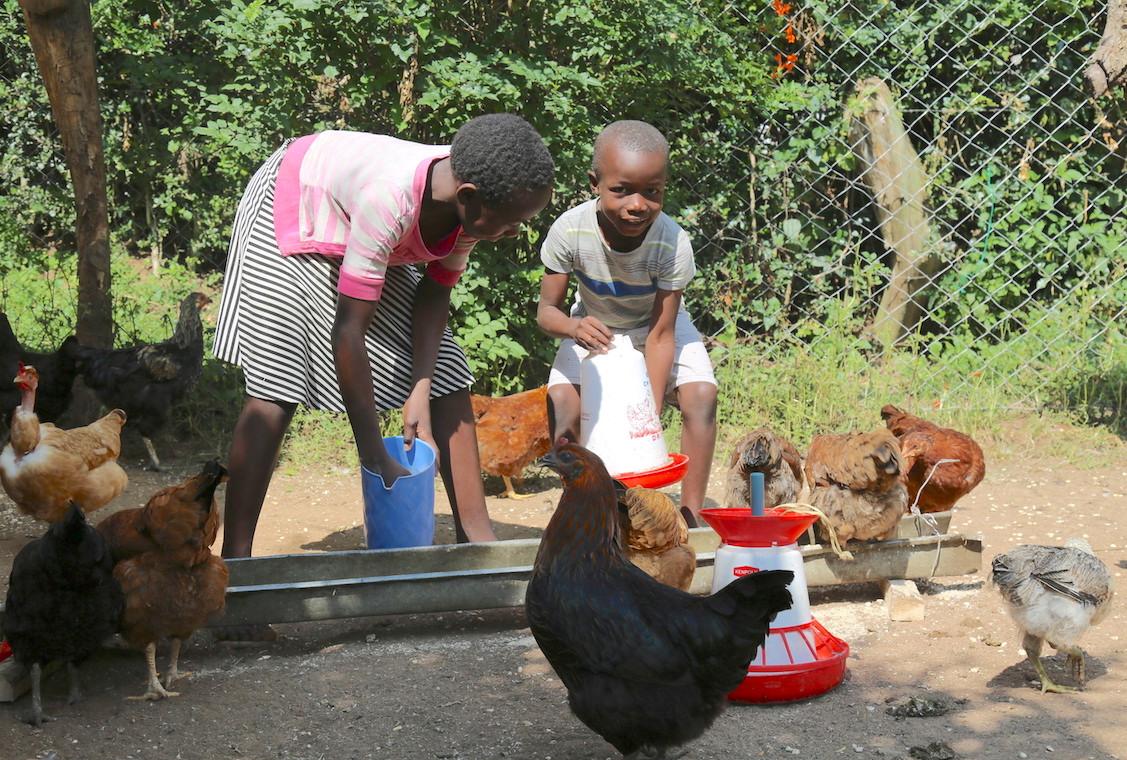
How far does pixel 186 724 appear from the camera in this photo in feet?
10.6

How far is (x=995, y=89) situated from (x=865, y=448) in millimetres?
4737

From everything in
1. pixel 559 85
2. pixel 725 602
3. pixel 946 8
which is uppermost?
pixel 946 8

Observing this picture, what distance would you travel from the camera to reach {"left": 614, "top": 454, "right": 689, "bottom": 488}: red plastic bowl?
398 cm

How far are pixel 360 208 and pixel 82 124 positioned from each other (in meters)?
3.22

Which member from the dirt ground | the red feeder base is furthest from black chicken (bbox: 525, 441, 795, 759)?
the red feeder base

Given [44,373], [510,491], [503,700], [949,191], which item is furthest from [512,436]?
[949,191]

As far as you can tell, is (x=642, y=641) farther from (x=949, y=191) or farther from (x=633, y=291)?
(x=949, y=191)

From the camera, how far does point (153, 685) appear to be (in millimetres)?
3395

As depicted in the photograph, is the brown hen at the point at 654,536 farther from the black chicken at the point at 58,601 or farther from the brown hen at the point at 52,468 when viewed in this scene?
the brown hen at the point at 52,468

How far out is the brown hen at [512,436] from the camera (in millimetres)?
5867

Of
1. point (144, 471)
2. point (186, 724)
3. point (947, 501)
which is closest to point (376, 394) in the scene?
point (186, 724)

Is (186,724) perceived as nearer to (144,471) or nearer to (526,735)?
(526,735)

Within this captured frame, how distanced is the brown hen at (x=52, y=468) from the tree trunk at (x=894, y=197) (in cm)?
524

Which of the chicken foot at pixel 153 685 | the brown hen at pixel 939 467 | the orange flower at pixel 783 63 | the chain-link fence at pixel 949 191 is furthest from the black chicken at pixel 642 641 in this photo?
the orange flower at pixel 783 63
